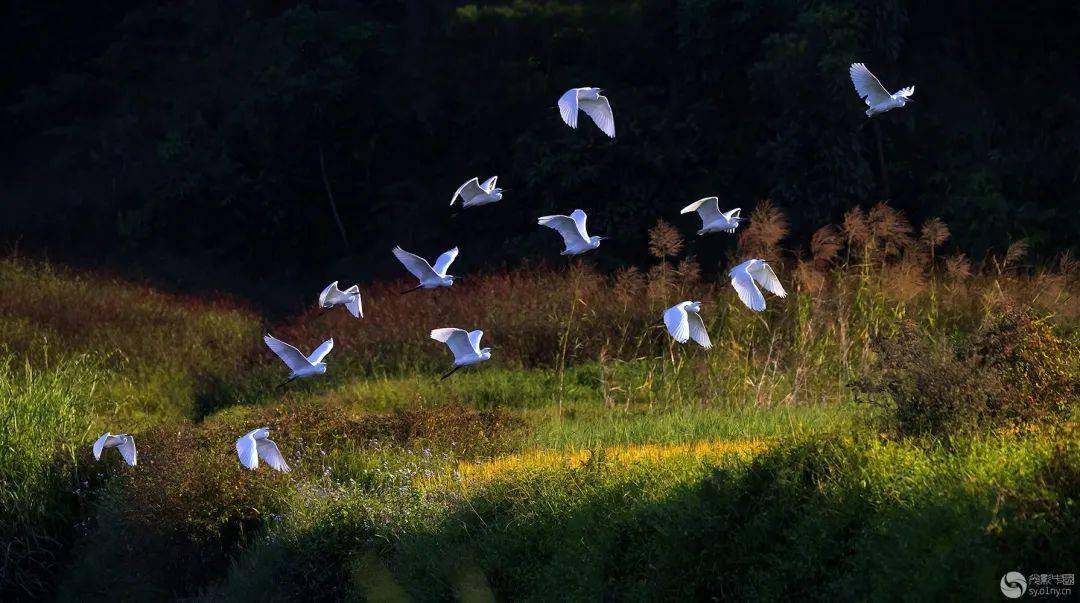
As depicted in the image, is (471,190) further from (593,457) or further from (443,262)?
(593,457)

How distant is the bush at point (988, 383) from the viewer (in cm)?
755

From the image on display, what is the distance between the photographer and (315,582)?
9.16 metres

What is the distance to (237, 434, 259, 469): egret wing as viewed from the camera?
30.7ft

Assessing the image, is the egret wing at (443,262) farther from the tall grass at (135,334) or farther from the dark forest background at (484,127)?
the dark forest background at (484,127)

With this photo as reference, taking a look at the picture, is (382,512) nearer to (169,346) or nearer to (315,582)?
(315,582)

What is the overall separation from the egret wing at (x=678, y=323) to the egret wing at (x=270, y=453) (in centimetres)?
263

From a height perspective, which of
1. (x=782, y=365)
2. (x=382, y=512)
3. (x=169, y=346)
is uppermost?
(x=382, y=512)

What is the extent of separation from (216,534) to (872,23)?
13.1m

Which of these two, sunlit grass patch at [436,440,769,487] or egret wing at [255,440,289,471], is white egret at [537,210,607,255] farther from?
egret wing at [255,440,289,471]

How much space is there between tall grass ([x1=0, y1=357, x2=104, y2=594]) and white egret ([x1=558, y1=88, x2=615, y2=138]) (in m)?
5.33

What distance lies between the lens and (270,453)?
380 inches

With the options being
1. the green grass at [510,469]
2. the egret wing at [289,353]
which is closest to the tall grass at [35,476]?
the green grass at [510,469]

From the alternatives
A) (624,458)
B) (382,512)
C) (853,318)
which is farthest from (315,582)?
(853,318)

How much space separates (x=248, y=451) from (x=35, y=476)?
3.52 m
